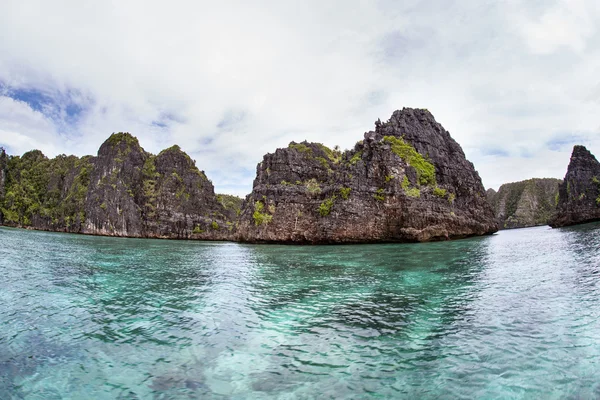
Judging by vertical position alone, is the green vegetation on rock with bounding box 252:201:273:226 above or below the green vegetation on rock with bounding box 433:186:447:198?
below

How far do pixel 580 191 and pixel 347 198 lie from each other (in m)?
55.0

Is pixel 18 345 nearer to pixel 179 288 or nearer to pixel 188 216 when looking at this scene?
pixel 179 288

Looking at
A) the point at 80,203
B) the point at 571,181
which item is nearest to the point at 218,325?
the point at 571,181

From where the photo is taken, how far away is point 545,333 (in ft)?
28.2

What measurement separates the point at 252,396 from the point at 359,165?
5111 cm

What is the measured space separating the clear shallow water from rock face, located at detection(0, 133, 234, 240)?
3892 inches

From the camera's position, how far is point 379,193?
2061 inches

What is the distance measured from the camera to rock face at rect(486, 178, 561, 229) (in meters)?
156

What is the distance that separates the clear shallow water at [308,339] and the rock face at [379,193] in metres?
33.6

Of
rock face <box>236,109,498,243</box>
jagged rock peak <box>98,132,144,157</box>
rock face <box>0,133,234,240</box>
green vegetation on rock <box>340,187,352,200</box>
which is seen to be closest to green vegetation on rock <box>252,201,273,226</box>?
rock face <box>236,109,498,243</box>

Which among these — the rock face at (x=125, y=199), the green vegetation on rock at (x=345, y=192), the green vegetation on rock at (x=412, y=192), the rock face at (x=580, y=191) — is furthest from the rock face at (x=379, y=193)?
the rock face at (x=125, y=199)

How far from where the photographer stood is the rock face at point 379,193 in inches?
1984

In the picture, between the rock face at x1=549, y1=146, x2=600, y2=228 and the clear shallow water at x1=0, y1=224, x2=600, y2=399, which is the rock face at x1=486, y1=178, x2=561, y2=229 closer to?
the rock face at x1=549, y1=146, x2=600, y2=228

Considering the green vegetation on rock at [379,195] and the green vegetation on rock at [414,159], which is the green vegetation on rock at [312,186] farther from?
the green vegetation on rock at [414,159]
